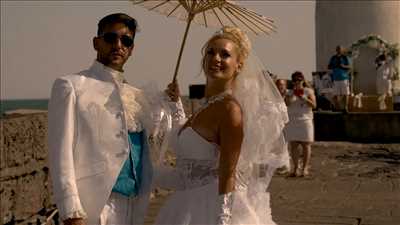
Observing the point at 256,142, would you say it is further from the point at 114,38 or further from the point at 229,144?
the point at 114,38

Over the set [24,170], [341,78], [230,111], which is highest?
[230,111]

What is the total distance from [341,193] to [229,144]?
502 cm

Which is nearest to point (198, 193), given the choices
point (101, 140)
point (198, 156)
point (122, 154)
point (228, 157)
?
point (198, 156)

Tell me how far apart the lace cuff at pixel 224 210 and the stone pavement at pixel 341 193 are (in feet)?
9.84

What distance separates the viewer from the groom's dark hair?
2.94 m

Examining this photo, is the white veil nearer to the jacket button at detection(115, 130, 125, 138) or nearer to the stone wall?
the jacket button at detection(115, 130, 125, 138)

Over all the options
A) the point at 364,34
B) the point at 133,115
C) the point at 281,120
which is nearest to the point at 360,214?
the point at 281,120

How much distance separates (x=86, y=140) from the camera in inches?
112

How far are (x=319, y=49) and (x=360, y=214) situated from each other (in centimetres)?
1540

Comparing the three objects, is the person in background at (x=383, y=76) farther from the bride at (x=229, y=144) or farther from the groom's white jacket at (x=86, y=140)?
the groom's white jacket at (x=86, y=140)

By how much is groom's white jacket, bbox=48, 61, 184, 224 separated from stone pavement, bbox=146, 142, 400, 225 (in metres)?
3.05

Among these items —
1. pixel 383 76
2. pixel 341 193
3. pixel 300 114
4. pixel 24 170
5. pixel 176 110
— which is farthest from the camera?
pixel 383 76

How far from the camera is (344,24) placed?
20266 millimetres

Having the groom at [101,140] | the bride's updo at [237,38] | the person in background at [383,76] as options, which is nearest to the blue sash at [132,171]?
the groom at [101,140]
